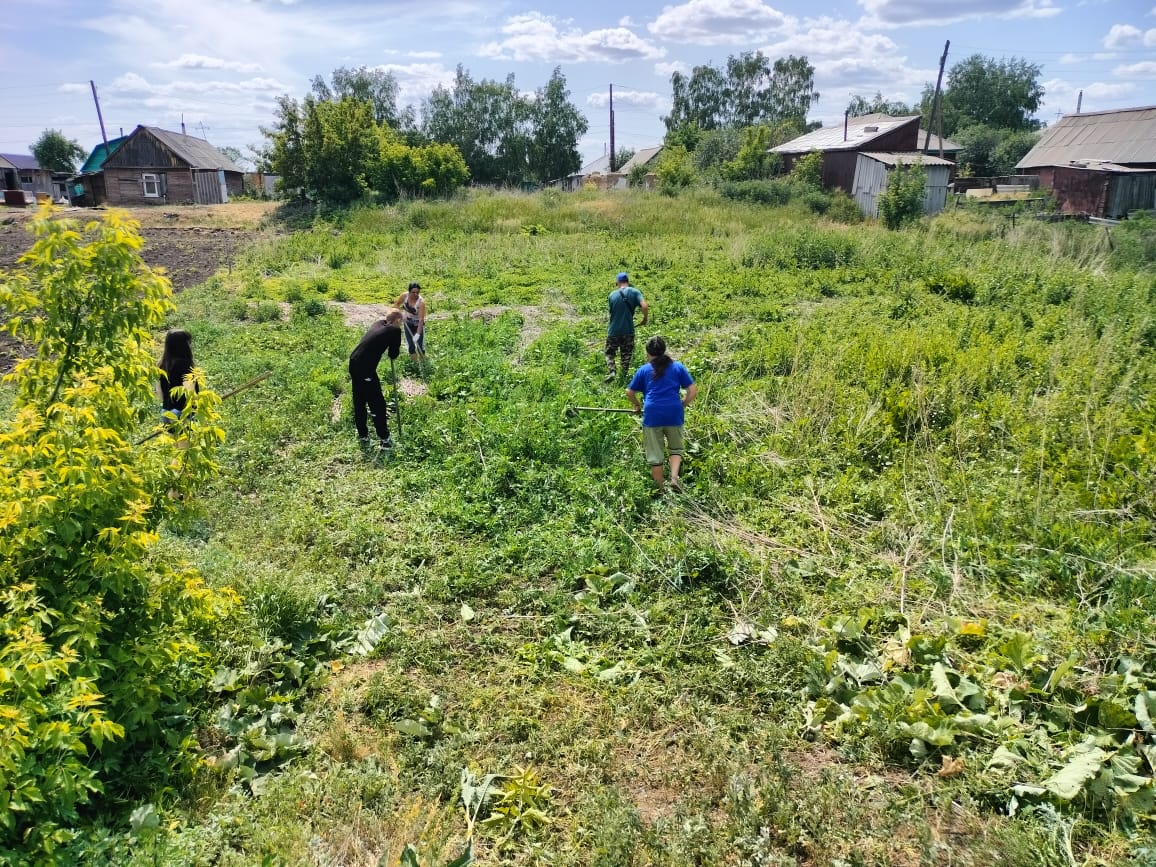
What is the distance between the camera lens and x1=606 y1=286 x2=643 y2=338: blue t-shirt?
32.5 feet

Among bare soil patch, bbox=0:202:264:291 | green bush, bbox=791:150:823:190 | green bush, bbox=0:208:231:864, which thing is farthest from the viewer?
green bush, bbox=791:150:823:190

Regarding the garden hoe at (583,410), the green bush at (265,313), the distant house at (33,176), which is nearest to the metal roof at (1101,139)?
the garden hoe at (583,410)

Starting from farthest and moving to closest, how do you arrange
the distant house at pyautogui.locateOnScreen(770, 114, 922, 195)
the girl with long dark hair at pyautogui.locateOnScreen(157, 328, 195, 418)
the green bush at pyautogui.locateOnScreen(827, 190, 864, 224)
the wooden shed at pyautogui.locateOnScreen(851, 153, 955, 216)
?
the distant house at pyautogui.locateOnScreen(770, 114, 922, 195)
the wooden shed at pyautogui.locateOnScreen(851, 153, 955, 216)
the green bush at pyautogui.locateOnScreen(827, 190, 864, 224)
the girl with long dark hair at pyautogui.locateOnScreen(157, 328, 195, 418)

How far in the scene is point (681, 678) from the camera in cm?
454

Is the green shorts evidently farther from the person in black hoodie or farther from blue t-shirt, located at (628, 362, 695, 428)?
the person in black hoodie

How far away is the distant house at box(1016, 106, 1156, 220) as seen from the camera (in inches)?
1067

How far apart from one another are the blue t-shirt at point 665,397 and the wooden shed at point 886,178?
25.9 meters

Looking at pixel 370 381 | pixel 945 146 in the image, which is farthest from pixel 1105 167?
pixel 370 381

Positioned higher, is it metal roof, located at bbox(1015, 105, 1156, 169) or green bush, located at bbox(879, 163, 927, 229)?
metal roof, located at bbox(1015, 105, 1156, 169)

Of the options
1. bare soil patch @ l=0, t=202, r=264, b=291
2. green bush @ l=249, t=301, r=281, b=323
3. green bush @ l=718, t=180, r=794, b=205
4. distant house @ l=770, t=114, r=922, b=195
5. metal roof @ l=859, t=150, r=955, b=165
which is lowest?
green bush @ l=249, t=301, r=281, b=323

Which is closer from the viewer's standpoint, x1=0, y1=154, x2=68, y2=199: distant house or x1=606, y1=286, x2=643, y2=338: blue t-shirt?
x1=606, y1=286, x2=643, y2=338: blue t-shirt

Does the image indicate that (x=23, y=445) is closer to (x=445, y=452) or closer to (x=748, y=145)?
(x=445, y=452)

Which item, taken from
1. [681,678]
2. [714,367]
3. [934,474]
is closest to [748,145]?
[714,367]

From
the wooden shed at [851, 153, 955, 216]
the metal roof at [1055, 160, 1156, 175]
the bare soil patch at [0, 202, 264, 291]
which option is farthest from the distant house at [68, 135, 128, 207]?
the metal roof at [1055, 160, 1156, 175]
